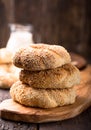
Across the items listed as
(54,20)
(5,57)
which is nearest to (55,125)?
(5,57)

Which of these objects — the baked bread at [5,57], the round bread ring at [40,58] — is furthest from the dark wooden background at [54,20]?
the round bread ring at [40,58]

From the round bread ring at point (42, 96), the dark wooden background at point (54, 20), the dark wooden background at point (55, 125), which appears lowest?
the dark wooden background at point (54, 20)

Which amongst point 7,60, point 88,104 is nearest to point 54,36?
point 7,60

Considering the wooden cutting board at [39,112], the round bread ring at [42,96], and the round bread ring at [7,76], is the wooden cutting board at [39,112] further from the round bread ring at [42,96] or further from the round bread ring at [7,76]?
the round bread ring at [7,76]

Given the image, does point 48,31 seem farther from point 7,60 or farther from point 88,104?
point 88,104

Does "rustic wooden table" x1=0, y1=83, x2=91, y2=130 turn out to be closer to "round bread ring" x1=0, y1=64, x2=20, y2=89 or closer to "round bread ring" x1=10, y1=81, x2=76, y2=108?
"round bread ring" x1=10, y1=81, x2=76, y2=108

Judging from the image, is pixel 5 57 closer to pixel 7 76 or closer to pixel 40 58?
pixel 7 76

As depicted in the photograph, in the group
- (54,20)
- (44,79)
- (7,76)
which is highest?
(44,79)
